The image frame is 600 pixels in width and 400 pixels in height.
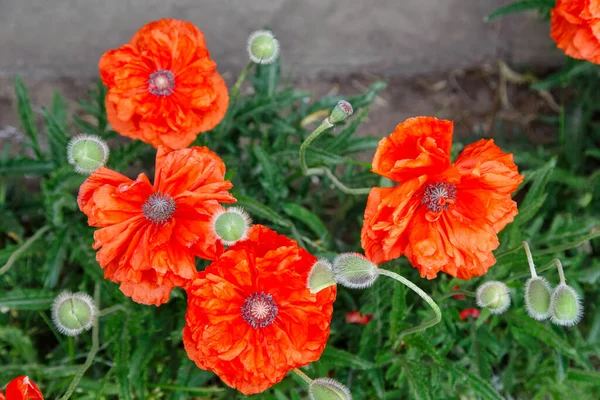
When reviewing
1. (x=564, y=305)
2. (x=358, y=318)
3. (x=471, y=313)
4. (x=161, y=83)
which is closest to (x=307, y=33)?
(x=161, y=83)

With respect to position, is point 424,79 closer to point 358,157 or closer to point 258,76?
point 358,157

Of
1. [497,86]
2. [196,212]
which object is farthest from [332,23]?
[196,212]

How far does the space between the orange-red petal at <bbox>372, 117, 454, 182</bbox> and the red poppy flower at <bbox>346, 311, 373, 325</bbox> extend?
0.77 m

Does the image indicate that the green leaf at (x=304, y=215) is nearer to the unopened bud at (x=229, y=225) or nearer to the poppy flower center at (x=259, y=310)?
the poppy flower center at (x=259, y=310)

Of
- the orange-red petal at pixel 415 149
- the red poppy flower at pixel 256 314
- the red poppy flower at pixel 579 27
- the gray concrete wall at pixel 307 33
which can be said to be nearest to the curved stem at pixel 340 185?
the orange-red petal at pixel 415 149

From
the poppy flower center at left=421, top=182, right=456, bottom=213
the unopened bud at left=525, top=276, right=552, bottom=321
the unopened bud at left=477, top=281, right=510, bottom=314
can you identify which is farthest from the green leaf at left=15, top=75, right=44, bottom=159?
the unopened bud at left=525, top=276, right=552, bottom=321

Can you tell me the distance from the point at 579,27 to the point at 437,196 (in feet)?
2.94

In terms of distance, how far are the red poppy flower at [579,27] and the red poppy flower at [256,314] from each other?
3.99 ft

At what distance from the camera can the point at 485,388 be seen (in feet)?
6.83

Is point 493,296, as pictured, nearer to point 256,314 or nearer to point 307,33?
point 256,314

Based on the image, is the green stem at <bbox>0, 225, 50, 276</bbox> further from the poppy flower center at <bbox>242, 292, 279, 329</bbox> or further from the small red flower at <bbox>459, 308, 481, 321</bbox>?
the small red flower at <bbox>459, 308, 481, 321</bbox>

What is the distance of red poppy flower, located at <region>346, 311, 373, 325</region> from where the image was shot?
2346 millimetres

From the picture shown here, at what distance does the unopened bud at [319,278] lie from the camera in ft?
5.30

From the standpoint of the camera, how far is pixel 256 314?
5.74ft
